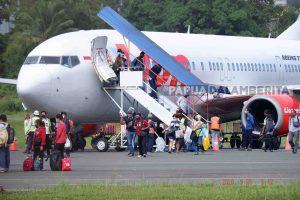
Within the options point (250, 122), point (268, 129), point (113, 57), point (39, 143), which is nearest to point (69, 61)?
point (113, 57)

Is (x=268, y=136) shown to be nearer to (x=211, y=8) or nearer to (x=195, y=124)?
(x=195, y=124)

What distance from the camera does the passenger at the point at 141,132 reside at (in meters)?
38.9

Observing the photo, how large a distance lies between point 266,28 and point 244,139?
160ft

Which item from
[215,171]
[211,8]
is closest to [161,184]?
[215,171]

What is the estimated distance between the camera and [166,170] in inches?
1226

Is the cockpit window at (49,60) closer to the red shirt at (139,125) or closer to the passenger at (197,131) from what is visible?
the red shirt at (139,125)

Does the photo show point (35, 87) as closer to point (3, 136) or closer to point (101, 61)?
point (101, 61)

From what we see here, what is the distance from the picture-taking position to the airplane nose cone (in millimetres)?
40469

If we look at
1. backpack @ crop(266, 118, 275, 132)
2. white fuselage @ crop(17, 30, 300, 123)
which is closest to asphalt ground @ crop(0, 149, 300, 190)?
white fuselage @ crop(17, 30, 300, 123)

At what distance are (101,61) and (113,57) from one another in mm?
1201

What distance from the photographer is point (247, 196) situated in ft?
75.6

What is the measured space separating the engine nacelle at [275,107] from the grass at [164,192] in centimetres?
1920

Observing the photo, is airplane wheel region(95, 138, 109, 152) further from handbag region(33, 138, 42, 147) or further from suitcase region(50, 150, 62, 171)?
suitcase region(50, 150, 62, 171)

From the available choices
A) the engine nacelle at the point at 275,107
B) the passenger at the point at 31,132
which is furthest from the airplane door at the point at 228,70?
the passenger at the point at 31,132
